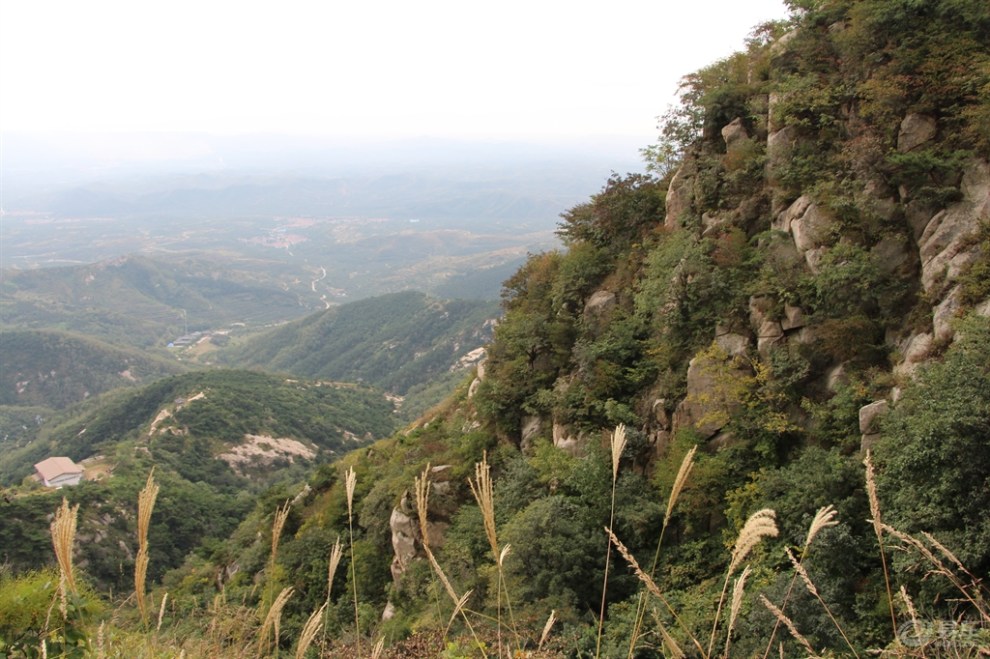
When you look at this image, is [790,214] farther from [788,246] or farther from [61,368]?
[61,368]

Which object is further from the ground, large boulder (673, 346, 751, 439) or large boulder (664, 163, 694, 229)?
large boulder (664, 163, 694, 229)

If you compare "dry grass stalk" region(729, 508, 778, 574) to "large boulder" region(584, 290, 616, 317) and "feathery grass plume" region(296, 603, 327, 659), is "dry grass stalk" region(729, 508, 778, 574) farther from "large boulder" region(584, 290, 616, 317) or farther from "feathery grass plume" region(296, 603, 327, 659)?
"large boulder" region(584, 290, 616, 317)

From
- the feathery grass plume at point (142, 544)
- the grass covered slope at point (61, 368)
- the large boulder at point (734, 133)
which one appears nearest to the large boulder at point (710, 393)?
the large boulder at point (734, 133)

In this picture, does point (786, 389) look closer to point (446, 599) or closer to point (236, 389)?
point (446, 599)

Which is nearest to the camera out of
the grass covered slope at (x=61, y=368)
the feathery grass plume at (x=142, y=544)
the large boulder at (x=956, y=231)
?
the feathery grass plume at (x=142, y=544)

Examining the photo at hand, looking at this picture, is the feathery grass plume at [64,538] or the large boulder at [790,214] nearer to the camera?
the feathery grass plume at [64,538]

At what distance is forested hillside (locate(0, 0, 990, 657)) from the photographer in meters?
6.80

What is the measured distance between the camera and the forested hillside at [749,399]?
6.80 m

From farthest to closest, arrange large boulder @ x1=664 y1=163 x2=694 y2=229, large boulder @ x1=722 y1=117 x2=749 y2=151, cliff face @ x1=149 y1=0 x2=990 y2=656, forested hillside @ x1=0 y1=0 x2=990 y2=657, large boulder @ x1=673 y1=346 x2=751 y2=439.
Answer: 1. large boulder @ x1=664 y1=163 x2=694 y2=229
2. large boulder @ x1=722 y1=117 x2=749 y2=151
3. large boulder @ x1=673 y1=346 x2=751 y2=439
4. cliff face @ x1=149 y1=0 x2=990 y2=656
5. forested hillside @ x1=0 y1=0 x2=990 y2=657

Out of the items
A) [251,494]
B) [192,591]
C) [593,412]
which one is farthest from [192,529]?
[593,412]

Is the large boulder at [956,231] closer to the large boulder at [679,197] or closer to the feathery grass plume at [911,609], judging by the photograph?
the large boulder at [679,197]

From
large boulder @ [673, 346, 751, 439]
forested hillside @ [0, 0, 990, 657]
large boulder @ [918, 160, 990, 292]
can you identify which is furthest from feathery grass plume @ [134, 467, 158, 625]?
large boulder @ [918, 160, 990, 292]

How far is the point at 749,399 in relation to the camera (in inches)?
408

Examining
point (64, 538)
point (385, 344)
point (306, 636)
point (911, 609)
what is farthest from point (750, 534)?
point (385, 344)
